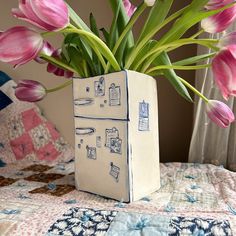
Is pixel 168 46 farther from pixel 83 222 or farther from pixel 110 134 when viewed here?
pixel 83 222

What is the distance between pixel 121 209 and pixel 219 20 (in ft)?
1.57

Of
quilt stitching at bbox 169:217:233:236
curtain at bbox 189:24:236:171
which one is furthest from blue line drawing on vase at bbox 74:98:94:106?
curtain at bbox 189:24:236:171

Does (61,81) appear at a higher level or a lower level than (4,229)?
higher

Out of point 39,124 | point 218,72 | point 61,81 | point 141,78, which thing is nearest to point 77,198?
point 141,78

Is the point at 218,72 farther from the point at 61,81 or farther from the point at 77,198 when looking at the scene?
the point at 61,81

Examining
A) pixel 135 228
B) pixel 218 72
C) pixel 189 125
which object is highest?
pixel 218 72

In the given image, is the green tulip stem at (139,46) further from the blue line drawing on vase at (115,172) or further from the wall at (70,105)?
the wall at (70,105)

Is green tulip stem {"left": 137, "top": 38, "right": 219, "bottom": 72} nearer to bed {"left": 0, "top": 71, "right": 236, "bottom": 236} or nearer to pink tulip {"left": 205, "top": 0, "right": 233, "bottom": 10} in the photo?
pink tulip {"left": 205, "top": 0, "right": 233, "bottom": 10}

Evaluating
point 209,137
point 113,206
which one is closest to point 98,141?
point 113,206

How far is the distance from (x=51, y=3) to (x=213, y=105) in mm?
481

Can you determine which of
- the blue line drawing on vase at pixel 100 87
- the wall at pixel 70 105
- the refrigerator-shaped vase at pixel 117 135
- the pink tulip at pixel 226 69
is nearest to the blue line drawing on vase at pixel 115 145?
the refrigerator-shaped vase at pixel 117 135

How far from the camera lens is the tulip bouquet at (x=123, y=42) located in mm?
554

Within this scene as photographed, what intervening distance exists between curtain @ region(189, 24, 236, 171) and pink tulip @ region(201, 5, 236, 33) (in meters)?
0.42

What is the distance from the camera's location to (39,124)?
135cm
